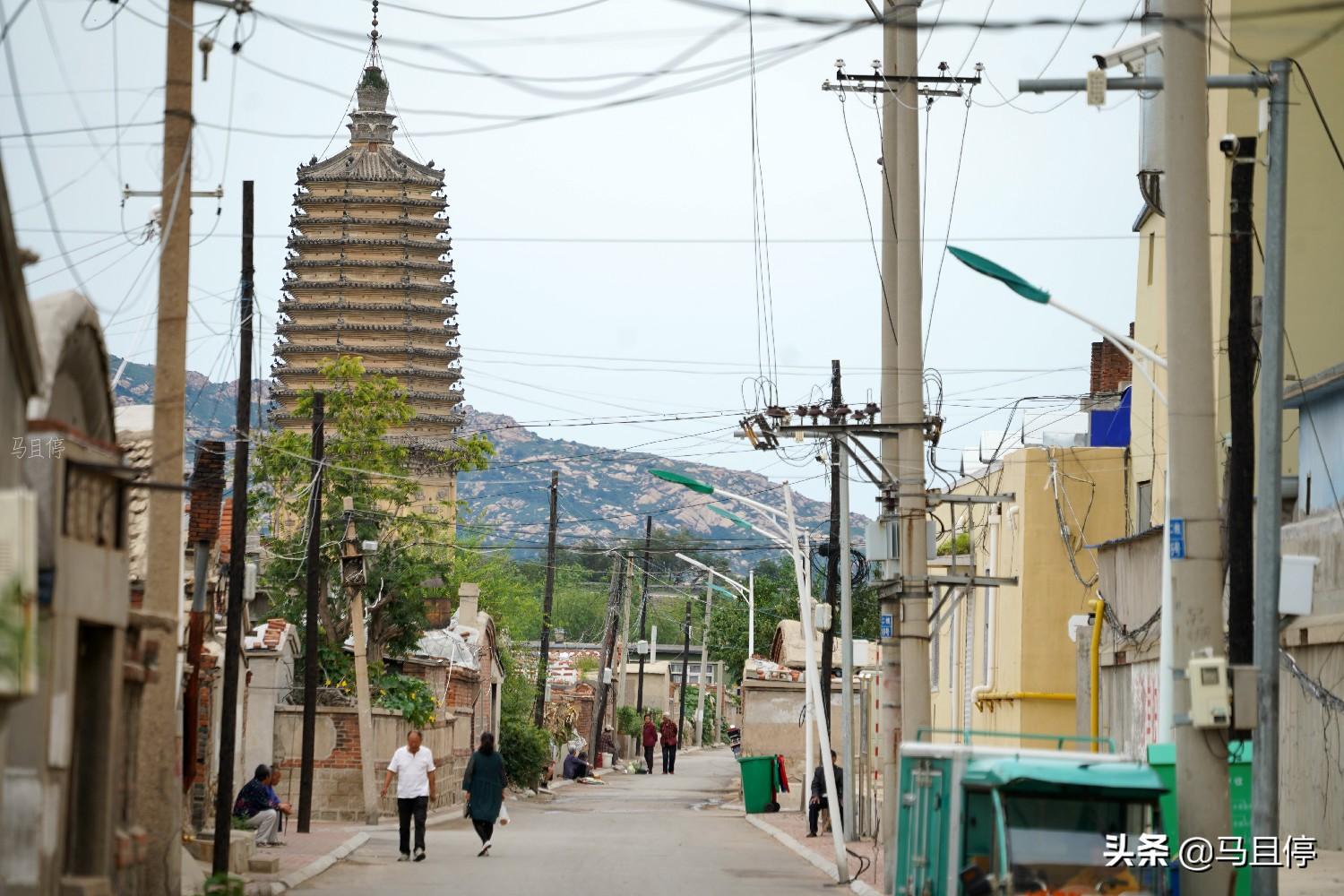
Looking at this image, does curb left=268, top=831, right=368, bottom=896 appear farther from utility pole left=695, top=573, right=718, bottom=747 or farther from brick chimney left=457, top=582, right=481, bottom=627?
utility pole left=695, top=573, right=718, bottom=747

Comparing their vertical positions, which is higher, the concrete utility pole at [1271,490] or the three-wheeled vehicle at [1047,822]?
the concrete utility pole at [1271,490]

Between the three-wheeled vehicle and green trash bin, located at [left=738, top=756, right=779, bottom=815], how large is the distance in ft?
88.4

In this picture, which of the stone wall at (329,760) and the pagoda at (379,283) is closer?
the stone wall at (329,760)

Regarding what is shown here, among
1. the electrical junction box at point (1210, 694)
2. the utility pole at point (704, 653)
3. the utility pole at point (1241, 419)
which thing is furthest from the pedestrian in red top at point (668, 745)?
the electrical junction box at point (1210, 694)

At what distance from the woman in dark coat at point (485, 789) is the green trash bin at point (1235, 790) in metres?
11.8

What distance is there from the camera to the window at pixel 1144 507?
111 ft

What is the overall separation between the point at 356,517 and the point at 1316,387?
78.2 feet

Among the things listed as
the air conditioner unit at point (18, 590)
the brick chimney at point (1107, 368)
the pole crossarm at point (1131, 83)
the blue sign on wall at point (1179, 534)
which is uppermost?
the brick chimney at point (1107, 368)

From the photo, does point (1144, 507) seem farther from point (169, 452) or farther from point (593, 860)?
point (169, 452)

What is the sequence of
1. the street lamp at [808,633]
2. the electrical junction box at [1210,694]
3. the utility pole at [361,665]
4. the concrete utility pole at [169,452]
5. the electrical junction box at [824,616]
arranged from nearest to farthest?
the electrical junction box at [1210,694]
the concrete utility pole at [169,452]
the street lamp at [808,633]
the utility pole at [361,665]
the electrical junction box at [824,616]

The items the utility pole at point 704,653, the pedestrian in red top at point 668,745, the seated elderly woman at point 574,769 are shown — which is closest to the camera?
the seated elderly woman at point 574,769

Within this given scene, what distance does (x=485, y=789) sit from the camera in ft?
89.0

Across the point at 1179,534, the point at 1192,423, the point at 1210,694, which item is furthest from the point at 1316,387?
the point at 1210,694

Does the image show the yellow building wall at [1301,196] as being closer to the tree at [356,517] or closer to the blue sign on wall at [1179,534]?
the blue sign on wall at [1179,534]
